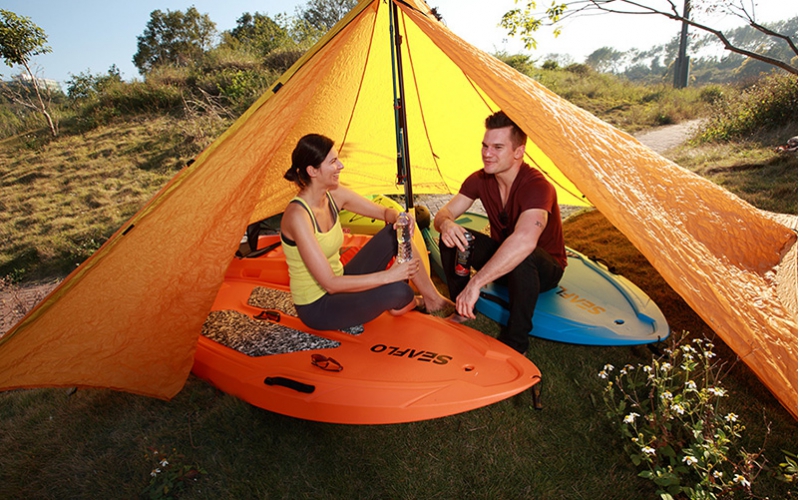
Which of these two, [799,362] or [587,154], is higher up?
[587,154]

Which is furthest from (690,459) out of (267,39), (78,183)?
(267,39)

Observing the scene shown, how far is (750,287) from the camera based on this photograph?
2.06 m

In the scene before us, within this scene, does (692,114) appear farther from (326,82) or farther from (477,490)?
(477,490)

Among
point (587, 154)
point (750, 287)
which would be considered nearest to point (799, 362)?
point (750, 287)

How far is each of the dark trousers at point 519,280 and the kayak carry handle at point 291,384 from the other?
120cm

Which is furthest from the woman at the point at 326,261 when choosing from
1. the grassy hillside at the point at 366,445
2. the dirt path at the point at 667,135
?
the dirt path at the point at 667,135

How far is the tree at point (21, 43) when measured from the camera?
9289 millimetres

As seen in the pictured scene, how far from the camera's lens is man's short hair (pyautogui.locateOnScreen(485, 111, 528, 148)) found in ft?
8.14

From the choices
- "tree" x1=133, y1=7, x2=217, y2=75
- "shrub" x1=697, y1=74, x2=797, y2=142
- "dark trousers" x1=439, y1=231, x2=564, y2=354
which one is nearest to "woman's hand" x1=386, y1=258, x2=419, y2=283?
"dark trousers" x1=439, y1=231, x2=564, y2=354

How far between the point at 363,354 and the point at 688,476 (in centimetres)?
163

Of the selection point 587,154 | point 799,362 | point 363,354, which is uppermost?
point 587,154

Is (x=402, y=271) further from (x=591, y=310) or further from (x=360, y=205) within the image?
(x=591, y=310)

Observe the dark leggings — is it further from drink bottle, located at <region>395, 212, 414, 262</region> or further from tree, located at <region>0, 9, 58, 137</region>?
tree, located at <region>0, 9, 58, 137</region>

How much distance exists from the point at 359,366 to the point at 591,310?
159cm
